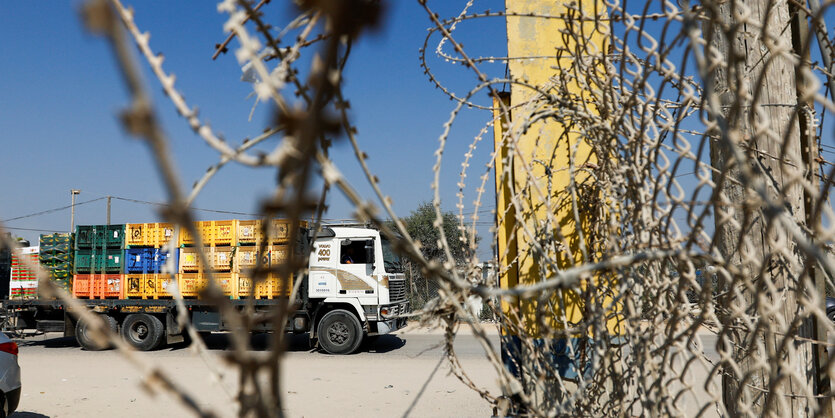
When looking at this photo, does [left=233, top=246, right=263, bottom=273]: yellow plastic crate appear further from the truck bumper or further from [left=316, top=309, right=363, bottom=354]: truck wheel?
the truck bumper

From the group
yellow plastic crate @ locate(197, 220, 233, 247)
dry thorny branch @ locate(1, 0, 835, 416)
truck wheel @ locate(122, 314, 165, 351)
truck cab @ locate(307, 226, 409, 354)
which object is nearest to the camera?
dry thorny branch @ locate(1, 0, 835, 416)

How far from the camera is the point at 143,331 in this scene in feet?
44.7

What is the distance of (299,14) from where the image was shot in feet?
2.10

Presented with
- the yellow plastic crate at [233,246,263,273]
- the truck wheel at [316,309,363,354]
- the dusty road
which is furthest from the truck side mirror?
the yellow plastic crate at [233,246,263,273]

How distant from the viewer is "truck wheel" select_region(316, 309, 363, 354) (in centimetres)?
1246

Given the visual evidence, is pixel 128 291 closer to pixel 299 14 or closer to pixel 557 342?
pixel 557 342

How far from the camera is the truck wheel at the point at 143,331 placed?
13.3 meters

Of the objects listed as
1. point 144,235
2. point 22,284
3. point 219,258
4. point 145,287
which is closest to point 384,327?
point 219,258

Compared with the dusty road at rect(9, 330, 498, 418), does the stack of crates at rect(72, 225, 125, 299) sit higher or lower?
higher

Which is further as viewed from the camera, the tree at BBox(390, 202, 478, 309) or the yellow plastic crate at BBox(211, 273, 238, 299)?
the tree at BBox(390, 202, 478, 309)

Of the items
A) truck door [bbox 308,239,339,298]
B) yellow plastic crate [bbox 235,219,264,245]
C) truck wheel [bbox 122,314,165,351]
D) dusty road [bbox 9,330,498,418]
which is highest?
yellow plastic crate [bbox 235,219,264,245]

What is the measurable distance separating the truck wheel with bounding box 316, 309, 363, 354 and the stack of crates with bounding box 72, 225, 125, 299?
5.47m

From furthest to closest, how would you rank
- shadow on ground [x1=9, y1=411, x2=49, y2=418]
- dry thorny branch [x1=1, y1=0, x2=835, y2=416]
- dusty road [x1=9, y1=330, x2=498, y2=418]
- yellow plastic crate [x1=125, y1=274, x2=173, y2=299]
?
yellow plastic crate [x1=125, y1=274, x2=173, y2=299], dusty road [x1=9, y1=330, x2=498, y2=418], shadow on ground [x1=9, y1=411, x2=49, y2=418], dry thorny branch [x1=1, y1=0, x2=835, y2=416]

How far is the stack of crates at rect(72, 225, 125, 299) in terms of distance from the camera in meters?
13.9
